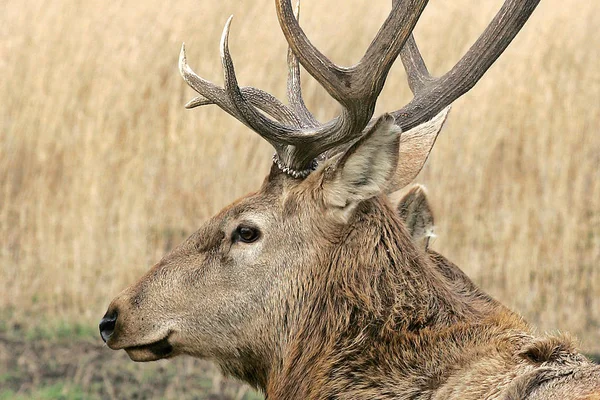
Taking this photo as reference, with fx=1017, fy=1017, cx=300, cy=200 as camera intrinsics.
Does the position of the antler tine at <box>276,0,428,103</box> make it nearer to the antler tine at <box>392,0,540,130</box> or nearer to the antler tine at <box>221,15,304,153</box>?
the antler tine at <box>221,15,304,153</box>

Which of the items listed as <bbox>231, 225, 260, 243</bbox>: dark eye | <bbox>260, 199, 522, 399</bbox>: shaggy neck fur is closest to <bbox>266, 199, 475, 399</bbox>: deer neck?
<bbox>260, 199, 522, 399</bbox>: shaggy neck fur

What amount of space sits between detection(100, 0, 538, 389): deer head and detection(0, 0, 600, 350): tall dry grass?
4.26m

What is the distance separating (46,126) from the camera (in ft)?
27.4

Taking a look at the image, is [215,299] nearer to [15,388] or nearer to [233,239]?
[233,239]

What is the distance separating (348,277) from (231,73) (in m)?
0.90

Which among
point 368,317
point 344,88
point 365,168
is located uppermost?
point 344,88

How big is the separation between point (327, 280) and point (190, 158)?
15.7 ft

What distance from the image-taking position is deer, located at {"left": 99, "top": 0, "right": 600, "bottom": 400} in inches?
140

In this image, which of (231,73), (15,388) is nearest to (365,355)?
(231,73)

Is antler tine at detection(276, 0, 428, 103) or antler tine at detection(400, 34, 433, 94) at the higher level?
antler tine at detection(400, 34, 433, 94)

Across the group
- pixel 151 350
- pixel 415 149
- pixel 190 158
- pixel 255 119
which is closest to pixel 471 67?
pixel 415 149

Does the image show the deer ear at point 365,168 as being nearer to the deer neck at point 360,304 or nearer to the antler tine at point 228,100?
the deer neck at point 360,304

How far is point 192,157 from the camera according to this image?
8398 millimetres

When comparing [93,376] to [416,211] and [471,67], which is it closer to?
[416,211]
